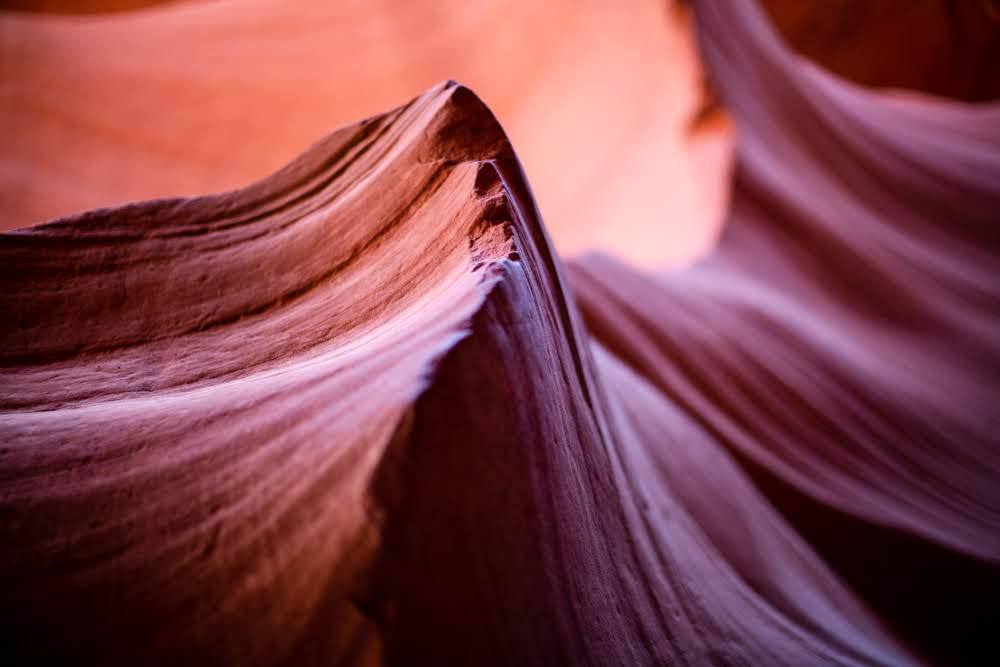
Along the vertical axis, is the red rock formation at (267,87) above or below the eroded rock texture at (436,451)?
above

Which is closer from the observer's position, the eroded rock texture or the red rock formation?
the eroded rock texture

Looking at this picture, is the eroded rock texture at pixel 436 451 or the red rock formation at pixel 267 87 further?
the red rock formation at pixel 267 87

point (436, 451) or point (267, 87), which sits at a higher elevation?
point (267, 87)

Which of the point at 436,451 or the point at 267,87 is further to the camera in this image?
the point at 267,87

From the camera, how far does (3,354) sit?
95 centimetres

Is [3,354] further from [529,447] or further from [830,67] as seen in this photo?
[830,67]

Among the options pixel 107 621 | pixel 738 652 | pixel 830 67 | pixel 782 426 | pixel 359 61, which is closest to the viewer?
pixel 107 621

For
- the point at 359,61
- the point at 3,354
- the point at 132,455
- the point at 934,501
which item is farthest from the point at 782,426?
the point at 359,61

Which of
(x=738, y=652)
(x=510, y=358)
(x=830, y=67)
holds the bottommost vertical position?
(x=738, y=652)

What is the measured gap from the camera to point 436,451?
611 millimetres

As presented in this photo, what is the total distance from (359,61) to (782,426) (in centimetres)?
429

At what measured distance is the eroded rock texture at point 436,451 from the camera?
606 mm

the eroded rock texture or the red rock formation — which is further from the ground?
the red rock formation

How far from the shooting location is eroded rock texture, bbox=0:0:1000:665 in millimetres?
606
